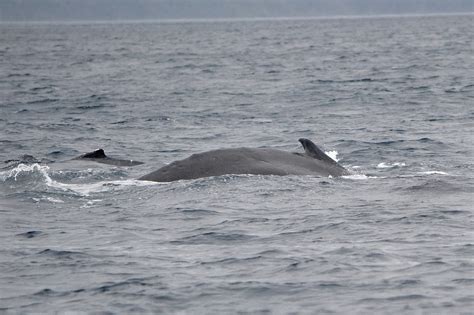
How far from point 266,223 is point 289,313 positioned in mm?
3906

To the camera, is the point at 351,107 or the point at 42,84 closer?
the point at 351,107

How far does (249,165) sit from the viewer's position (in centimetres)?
1705

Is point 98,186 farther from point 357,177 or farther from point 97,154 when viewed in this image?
point 357,177

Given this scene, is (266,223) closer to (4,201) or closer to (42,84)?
(4,201)

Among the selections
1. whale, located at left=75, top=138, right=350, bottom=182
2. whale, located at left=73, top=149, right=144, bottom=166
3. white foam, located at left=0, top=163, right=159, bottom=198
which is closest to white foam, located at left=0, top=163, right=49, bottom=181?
white foam, located at left=0, top=163, right=159, bottom=198

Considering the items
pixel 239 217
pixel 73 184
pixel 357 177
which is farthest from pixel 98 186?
pixel 357 177

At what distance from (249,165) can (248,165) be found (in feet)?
0.05

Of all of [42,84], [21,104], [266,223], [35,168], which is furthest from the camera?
[42,84]

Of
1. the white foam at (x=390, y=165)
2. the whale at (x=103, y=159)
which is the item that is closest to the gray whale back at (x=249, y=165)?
the white foam at (x=390, y=165)

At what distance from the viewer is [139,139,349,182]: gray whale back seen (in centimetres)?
1673

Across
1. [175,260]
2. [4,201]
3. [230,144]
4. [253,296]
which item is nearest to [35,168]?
[4,201]

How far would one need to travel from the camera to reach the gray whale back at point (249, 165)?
1673 cm

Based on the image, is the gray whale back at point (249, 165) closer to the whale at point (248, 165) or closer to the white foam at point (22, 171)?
the whale at point (248, 165)

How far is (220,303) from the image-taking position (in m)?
10.4
